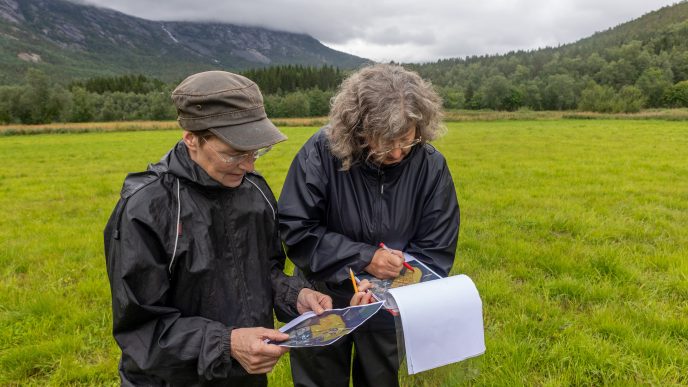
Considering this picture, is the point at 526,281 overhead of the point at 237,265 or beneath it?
beneath

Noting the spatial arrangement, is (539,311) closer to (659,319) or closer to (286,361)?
(659,319)

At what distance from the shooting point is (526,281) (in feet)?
17.8

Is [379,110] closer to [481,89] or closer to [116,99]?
[116,99]

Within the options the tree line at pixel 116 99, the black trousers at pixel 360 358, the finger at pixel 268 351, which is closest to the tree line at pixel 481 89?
the tree line at pixel 116 99

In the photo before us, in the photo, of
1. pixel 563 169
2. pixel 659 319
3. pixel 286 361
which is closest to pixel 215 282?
pixel 286 361

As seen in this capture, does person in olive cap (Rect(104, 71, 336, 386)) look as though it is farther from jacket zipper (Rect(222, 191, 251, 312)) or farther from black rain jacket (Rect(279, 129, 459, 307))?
black rain jacket (Rect(279, 129, 459, 307))

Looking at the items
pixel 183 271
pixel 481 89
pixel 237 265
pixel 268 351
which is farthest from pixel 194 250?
pixel 481 89

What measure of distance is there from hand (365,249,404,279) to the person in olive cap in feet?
2.57

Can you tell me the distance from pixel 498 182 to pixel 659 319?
26.1ft

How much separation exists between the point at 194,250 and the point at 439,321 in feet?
4.13

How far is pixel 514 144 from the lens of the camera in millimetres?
21688

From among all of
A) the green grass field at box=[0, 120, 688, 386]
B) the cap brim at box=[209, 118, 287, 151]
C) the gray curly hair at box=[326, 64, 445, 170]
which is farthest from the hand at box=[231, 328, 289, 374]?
the green grass field at box=[0, 120, 688, 386]

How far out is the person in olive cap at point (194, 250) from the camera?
1907 mm

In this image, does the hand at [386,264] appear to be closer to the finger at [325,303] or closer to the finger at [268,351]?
the finger at [325,303]
